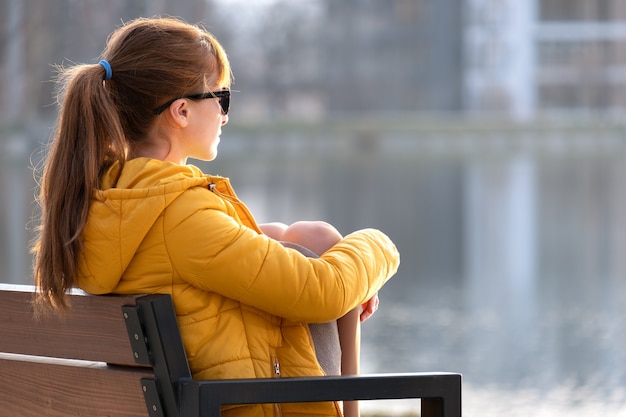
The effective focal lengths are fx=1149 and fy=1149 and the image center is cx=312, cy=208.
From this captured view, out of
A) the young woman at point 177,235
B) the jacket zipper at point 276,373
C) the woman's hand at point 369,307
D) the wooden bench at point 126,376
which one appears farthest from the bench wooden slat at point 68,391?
the woman's hand at point 369,307

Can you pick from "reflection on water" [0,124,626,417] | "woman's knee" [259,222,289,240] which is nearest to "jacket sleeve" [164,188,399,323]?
"woman's knee" [259,222,289,240]

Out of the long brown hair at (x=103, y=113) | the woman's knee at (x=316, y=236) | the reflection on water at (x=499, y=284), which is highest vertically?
the long brown hair at (x=103, y=113)

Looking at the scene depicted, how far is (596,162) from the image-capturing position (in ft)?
129

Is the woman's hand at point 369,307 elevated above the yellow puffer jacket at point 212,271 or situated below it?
below

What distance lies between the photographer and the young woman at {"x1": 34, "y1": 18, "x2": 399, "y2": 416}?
184cm

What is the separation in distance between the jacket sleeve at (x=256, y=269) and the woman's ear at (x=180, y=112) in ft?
0.79

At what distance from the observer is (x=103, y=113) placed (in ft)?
6.37

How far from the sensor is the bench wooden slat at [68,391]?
6.06 feet

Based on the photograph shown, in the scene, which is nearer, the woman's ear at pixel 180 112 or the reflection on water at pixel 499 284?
the woman's ear at pixel 180 112

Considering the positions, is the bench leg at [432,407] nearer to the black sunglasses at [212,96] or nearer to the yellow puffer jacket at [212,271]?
the yellow puffer jacket at [212,271]

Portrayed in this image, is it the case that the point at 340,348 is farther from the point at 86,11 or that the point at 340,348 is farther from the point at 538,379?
the point at 86,11

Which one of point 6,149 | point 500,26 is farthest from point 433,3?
point 6,149

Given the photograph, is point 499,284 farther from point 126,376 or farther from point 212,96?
point 126,376

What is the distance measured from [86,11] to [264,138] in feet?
35.9
